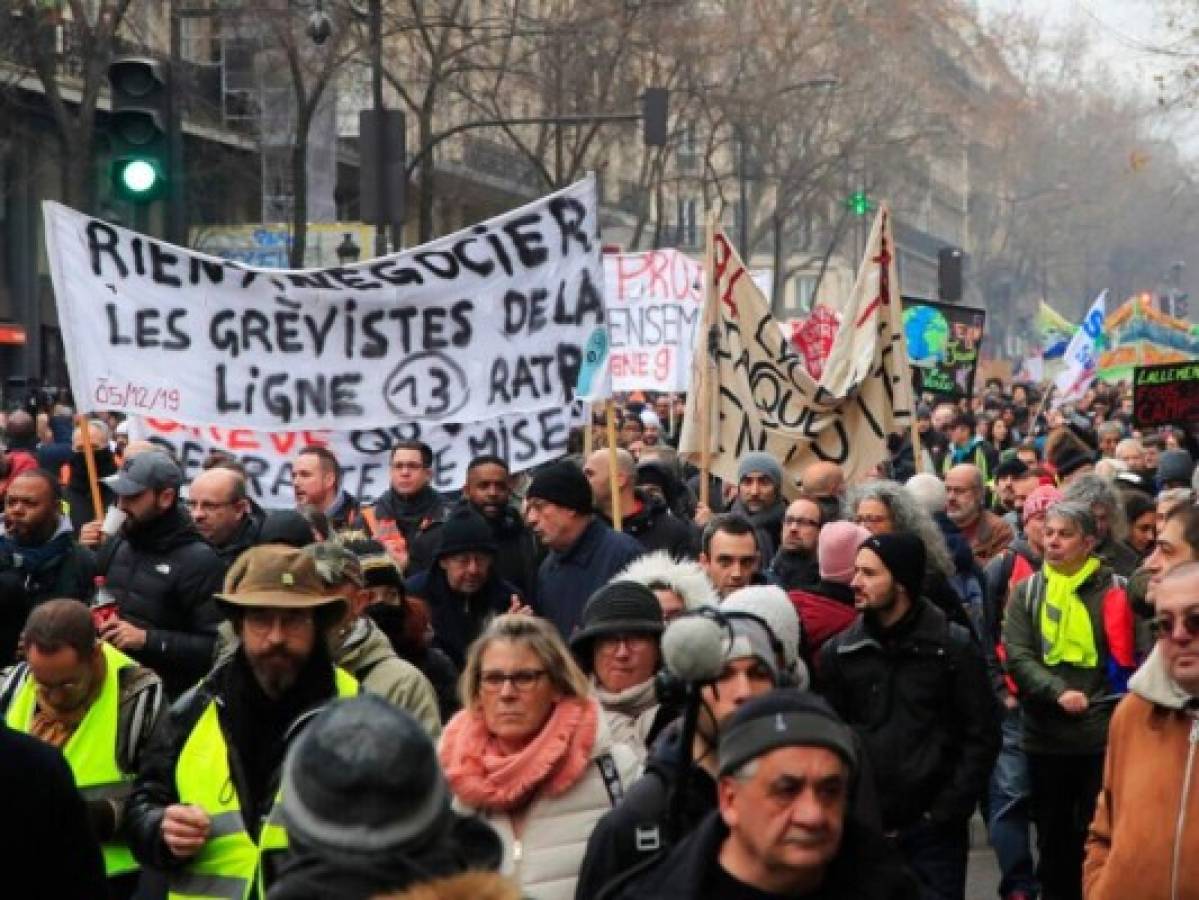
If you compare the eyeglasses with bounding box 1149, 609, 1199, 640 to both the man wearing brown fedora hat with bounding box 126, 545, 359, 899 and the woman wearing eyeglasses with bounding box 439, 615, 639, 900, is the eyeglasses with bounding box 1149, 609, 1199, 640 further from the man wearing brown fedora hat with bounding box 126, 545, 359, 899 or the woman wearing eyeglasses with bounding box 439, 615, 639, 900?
the man wearing brown fedora hat with bounding box 126, 545, 359, 899

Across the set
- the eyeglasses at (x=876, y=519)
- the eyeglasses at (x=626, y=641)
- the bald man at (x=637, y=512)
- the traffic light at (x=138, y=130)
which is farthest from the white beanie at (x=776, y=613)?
the traffic light at (x=138, y=130)

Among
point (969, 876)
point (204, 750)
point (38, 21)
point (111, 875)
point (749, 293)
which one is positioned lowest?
point (969, 876)

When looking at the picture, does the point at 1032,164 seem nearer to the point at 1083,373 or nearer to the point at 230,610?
the point at 1083,373

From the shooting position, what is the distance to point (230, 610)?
6168mm

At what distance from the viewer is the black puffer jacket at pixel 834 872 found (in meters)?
4.38

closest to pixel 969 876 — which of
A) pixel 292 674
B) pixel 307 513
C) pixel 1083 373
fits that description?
pixel 307 513

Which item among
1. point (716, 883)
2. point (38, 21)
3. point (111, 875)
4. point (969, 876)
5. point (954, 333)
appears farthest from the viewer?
point (38, 21)

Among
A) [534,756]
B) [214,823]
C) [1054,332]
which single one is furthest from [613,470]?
[1054,332]

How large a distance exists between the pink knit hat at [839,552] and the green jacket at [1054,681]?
3.53 feet

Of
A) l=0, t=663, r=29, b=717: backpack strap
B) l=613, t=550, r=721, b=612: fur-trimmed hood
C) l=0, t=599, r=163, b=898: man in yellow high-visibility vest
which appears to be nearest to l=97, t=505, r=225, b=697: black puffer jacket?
l=0, t=663, r=29, b=717: backpack strap

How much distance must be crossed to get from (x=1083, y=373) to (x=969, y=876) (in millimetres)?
16536

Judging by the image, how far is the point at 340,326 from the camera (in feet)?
38.2

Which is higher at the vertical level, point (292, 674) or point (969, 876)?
point (292, 674)

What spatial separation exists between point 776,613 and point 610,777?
72 cm
